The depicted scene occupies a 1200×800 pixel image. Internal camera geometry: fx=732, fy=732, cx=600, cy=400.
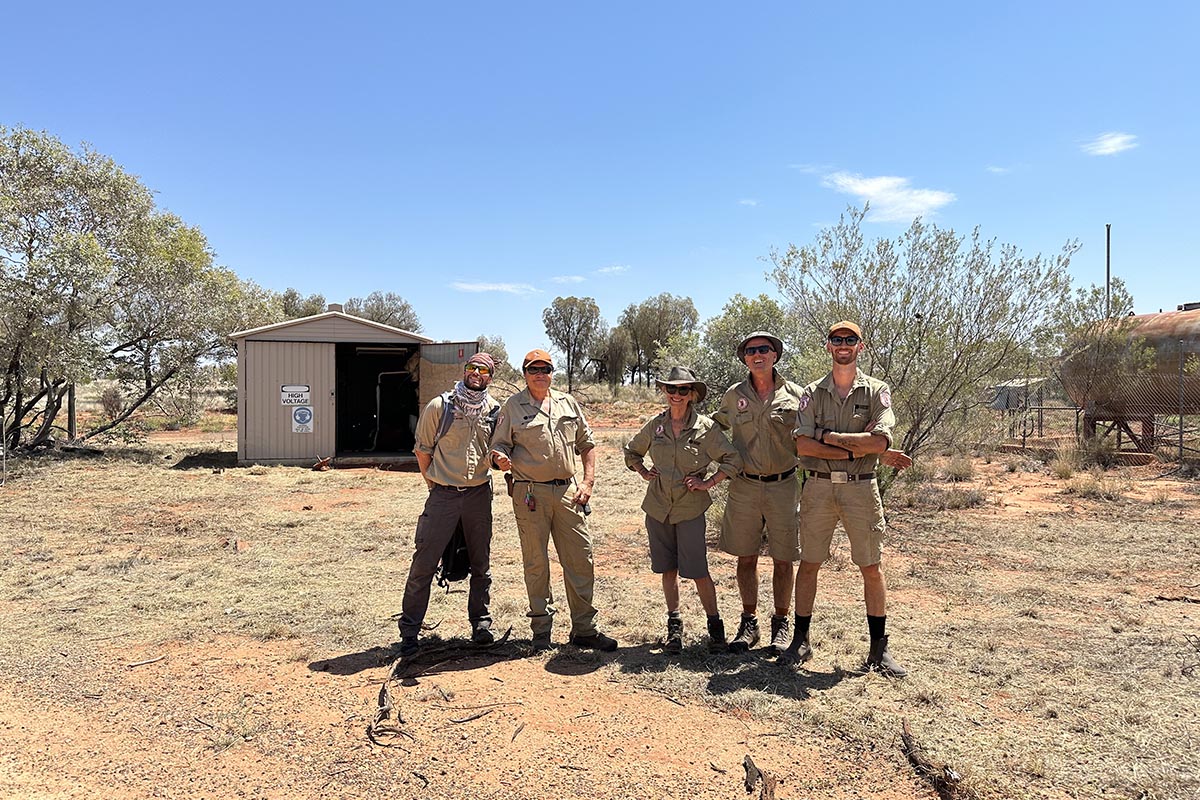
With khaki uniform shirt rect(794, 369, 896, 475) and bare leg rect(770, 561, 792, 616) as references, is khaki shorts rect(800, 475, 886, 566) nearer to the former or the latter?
khaki uniform shirt rect(794, 369, 896, 475)

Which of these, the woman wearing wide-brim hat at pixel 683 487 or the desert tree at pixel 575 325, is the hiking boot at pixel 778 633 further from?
the desert tree at pixel 575 325

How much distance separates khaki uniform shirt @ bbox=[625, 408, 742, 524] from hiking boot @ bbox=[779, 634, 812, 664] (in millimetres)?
936

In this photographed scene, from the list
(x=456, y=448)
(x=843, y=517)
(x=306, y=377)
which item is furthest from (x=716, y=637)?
(x=306, y=377)

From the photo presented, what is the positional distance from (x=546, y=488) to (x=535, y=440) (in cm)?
30

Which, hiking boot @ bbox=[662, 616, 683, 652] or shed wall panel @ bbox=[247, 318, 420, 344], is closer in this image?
hiking boot @ bbox=[662, 616, 683, 652]

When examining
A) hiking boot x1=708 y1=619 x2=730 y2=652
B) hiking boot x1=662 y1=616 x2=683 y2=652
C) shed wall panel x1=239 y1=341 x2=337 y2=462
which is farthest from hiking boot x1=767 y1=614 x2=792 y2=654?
shed wall panel x1=239 y1=341 x2=337 y2=462

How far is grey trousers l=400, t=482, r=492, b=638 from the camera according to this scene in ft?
14.4

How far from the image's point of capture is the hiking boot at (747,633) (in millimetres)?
4477

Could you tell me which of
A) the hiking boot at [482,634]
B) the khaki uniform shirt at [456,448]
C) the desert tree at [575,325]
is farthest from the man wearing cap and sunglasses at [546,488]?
the desert tree at [575,325]

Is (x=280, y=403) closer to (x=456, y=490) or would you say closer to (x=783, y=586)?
(x=456, y=490)

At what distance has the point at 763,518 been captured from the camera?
4395 mm

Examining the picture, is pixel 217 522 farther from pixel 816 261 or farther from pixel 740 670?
pixel 816 261

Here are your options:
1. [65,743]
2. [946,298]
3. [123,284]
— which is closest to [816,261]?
[946,298]

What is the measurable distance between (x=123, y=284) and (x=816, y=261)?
13.3 meters
